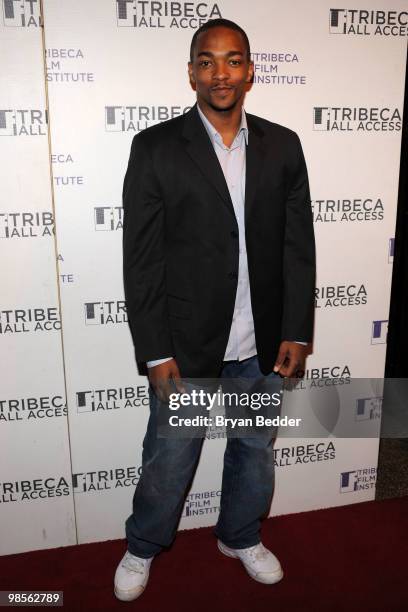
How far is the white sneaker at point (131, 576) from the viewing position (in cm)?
205

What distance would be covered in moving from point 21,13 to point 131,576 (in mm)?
2025

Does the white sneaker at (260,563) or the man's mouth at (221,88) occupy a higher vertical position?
the man's mouth at (221,88)

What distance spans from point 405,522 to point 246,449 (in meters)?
0.92

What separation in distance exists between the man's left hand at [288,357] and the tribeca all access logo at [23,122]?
3.75 feet

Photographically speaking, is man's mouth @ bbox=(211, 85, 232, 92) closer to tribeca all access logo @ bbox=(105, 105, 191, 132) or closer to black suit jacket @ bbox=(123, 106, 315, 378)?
black suit jacket @ bbox=(123, 106, 315, 378)

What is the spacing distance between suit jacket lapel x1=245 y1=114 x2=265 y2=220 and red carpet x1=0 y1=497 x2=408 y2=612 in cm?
138

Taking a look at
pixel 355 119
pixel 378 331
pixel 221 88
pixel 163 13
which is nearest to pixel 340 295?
pixel 378 331

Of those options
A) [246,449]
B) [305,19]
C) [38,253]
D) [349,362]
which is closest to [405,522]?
[349,362]

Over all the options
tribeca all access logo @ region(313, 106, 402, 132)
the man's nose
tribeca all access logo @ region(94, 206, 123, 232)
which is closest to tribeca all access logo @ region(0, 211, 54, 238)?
tribeca all access logo @ region(94, 206, 123, 232)

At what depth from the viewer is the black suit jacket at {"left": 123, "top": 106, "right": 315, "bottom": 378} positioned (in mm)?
1747

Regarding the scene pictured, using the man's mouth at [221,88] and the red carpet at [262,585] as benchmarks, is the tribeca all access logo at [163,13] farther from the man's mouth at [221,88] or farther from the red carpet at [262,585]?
the red carpet at [262,585]

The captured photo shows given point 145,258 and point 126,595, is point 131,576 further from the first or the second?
point 145,258

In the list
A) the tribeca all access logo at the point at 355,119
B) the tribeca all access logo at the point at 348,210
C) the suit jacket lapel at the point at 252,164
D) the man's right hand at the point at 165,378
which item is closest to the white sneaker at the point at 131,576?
the man's right hand at the point at 165,378

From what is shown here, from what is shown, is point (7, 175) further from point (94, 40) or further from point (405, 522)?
point (405, 522)
